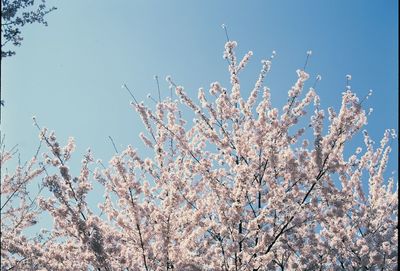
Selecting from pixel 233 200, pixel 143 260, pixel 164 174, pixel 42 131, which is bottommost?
pixel 143 260

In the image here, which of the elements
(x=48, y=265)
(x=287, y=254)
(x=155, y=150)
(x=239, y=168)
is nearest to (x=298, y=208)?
(x=239, y=168)

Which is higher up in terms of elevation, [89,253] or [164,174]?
[164,174]

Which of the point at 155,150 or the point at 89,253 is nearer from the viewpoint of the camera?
the point at 89,253

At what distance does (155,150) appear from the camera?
32.0ft

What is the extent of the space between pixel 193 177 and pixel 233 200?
1380mm

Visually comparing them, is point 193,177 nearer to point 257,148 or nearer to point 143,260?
point 257,148

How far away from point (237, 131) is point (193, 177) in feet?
4.80

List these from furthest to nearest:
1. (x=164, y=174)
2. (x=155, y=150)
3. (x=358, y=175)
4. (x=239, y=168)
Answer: (x=358, y=175) < (x=155, y=150) < (x=164, y=174) < (x=239, y=168)

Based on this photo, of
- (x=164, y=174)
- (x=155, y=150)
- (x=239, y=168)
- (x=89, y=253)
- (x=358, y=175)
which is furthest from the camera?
(x=358, y=175)

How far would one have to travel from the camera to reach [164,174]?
864 centimetres

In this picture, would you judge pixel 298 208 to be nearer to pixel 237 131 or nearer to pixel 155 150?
pixel 237 131

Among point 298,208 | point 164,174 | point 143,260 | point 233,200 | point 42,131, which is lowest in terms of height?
point 143,260

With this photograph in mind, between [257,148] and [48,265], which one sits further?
[257,148]

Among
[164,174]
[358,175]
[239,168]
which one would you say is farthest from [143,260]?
[358,175]
